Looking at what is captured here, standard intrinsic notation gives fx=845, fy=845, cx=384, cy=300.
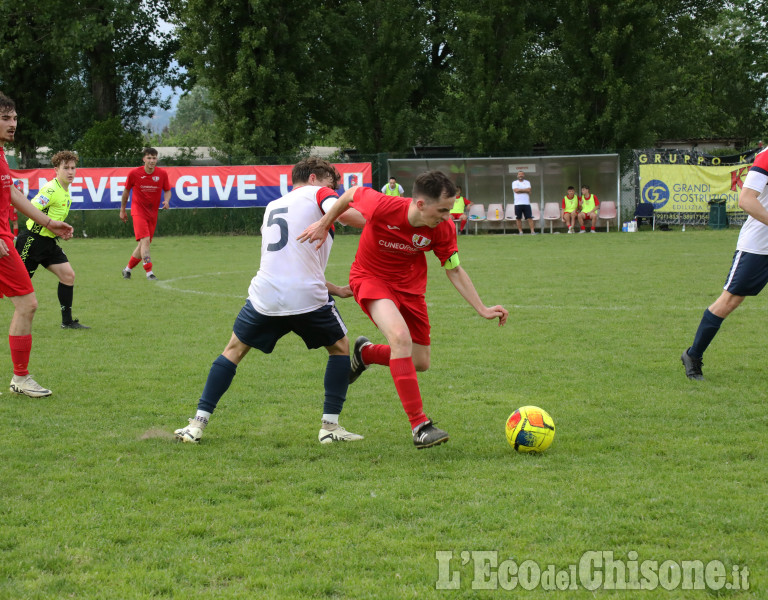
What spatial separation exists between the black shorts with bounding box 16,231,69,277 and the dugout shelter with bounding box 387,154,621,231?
1999 centimetres

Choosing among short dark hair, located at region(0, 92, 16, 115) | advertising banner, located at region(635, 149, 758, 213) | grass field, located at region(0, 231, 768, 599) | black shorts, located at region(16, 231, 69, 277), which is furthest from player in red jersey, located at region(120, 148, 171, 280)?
advertising banner, located at region(635, 149, 758, 213)

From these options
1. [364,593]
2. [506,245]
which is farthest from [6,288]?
[506,245]

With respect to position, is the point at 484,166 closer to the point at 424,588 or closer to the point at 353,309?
the point at 353,309

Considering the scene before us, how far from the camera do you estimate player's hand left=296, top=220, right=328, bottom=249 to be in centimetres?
498

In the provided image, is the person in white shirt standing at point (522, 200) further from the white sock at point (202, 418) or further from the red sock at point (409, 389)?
the white sock at point (202, 418)

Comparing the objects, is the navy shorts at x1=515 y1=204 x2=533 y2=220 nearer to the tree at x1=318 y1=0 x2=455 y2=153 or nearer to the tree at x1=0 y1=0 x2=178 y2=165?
the tree at x1=318 y1=0 x2=455 y2=153

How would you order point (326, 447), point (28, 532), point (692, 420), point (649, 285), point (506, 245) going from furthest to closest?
point (506, 245)
point (649, 285)
point (692, 420)
point (326, 447)
point (28, 532)

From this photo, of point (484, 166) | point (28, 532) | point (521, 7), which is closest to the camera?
point (28, 532)

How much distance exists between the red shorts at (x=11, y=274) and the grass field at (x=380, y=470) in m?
0.84

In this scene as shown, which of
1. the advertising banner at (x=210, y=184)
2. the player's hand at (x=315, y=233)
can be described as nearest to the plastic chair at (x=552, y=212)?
the advertising banner at (x=210, y=184)

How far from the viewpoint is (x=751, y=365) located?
24.1 feet

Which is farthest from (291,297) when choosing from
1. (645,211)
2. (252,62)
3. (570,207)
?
(252,62)

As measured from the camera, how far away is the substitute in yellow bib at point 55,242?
960 centimetres

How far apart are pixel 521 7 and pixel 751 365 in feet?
90.7
